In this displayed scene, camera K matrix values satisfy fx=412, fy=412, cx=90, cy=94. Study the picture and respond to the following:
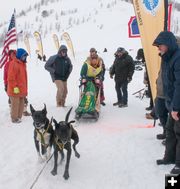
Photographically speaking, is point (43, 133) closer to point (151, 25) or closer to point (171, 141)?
point (171, 141)

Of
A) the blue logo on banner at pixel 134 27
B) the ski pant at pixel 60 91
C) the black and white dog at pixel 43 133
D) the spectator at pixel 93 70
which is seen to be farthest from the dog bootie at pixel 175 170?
the blue logo on banner at pixel 134 27

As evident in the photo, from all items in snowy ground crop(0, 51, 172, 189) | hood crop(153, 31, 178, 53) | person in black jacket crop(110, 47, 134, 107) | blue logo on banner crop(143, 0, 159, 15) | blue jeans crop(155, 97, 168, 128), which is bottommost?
snowy ground crop(0, 51, 172, 189)

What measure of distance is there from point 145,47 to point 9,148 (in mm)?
3093

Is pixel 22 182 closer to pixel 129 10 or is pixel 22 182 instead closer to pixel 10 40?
pixel 10 40

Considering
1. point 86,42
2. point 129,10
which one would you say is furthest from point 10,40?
point 129,10

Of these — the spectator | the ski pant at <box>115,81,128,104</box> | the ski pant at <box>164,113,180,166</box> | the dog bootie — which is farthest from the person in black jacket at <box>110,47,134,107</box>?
the dog bootie

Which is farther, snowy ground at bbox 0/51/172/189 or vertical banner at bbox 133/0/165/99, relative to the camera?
vertical banner at bbox 133/0/165/99

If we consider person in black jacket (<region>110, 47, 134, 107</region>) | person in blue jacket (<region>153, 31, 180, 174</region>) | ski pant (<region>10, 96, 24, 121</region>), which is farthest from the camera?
person in black jacket (<region>110, 47, 134, 107</region>)

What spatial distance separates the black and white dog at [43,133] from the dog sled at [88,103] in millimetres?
2760

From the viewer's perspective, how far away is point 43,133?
625 cm

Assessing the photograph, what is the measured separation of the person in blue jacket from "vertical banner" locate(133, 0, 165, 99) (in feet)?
6.39

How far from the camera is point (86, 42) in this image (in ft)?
171

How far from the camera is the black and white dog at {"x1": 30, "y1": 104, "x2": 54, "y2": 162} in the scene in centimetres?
626

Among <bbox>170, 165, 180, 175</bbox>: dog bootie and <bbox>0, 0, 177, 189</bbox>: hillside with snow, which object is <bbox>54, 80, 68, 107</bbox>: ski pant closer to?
<bbox>0, 0, 177, 189</bbox>: hillside with snow
